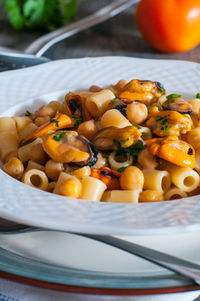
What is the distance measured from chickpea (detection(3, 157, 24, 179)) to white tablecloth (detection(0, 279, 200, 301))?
0.64m

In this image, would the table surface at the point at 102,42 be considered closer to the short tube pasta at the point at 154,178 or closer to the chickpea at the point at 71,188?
the short tube pasta at the point at 154,178

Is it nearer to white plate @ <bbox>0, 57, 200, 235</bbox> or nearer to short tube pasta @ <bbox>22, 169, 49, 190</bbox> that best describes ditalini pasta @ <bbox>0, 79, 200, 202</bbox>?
short tube pasta @ <bbox>22, 169, 49, 190</bbox>

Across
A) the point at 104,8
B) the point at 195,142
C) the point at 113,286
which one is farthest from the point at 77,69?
Result: the point at 104,8

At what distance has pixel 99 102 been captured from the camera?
9.71ft

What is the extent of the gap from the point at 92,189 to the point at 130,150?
401mm

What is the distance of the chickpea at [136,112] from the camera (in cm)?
279

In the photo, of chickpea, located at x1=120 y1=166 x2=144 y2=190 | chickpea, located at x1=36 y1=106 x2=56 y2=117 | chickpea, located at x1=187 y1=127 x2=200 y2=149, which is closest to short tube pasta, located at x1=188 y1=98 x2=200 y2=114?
chickpea, located at x1=187 y1=127 x2=200 y2=149

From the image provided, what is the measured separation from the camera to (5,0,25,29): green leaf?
17.4ft

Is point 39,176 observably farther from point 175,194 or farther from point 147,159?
point 175,194

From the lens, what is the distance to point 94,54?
17.5 ft

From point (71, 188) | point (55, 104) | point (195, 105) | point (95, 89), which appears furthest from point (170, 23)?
point (71, 188)

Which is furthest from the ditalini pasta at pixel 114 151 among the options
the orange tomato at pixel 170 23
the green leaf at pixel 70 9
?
the green leaf at pixel 70 9

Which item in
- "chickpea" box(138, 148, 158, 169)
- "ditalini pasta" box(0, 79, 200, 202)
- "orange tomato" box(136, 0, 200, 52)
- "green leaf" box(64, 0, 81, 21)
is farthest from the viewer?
"green leaf" box(64, 0, 81, 21)

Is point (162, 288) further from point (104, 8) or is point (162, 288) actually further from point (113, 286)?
point (104, 8)
